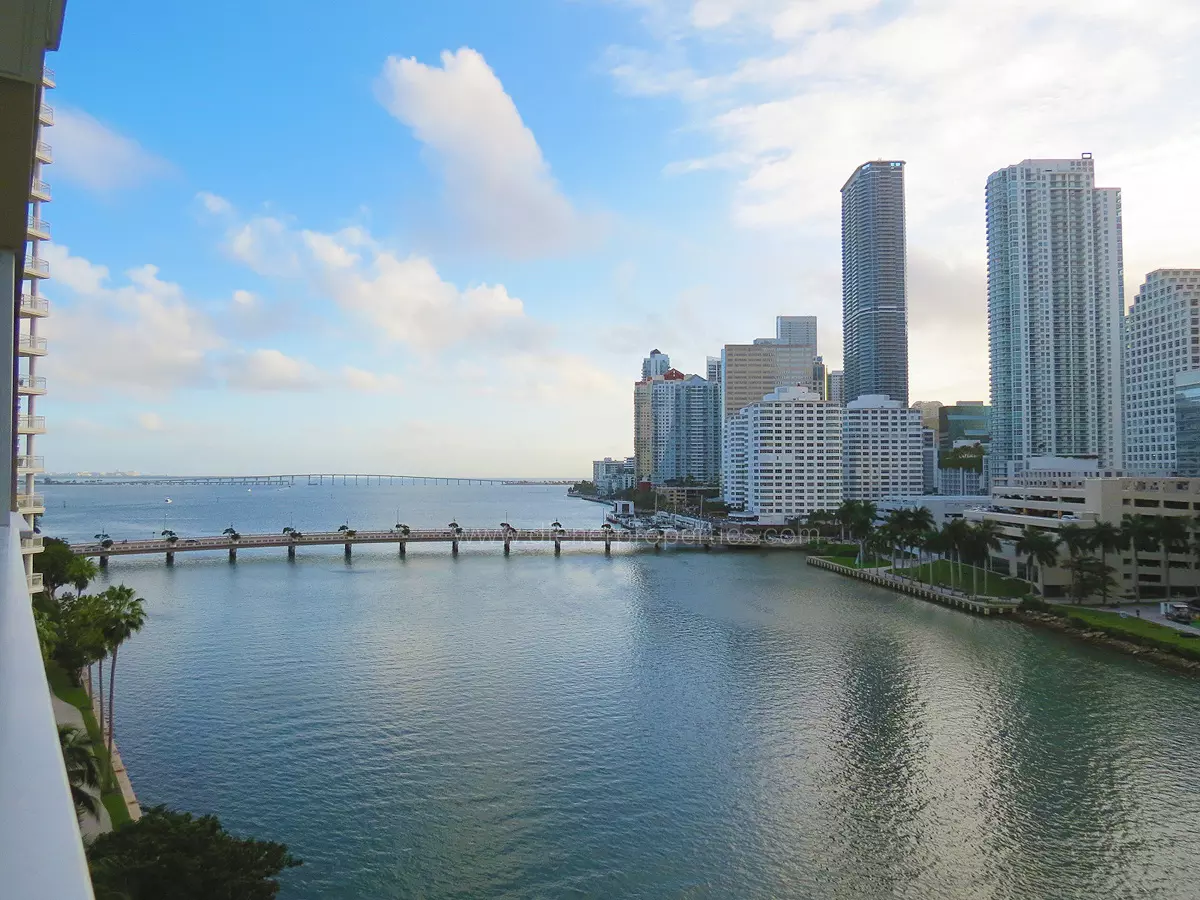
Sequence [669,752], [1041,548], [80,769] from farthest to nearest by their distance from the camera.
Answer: [1041,548] → [669,752] → [80,769]

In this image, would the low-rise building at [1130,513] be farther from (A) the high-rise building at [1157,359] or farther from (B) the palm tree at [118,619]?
(B) the palm tree at [118,619]

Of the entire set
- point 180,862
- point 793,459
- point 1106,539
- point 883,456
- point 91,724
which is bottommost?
point 91,724

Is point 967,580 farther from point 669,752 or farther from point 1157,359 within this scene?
point 1157,359

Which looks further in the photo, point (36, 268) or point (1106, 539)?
point (1106, 539)

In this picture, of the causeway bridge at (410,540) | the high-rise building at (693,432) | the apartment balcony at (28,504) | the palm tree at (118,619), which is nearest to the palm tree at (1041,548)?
the causeway bridge at (410,540)

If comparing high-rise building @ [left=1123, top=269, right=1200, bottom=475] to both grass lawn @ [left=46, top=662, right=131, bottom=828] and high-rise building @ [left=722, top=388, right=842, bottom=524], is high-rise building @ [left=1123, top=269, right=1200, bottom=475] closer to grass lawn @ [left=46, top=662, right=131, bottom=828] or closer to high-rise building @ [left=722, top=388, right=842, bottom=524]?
high-rise building @ [left=722, top=388, right=842, bottom=524]

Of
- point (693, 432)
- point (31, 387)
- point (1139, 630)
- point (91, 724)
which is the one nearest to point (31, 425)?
point (31, 387)

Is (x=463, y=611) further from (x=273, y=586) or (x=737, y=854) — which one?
(x=737, y=854)
